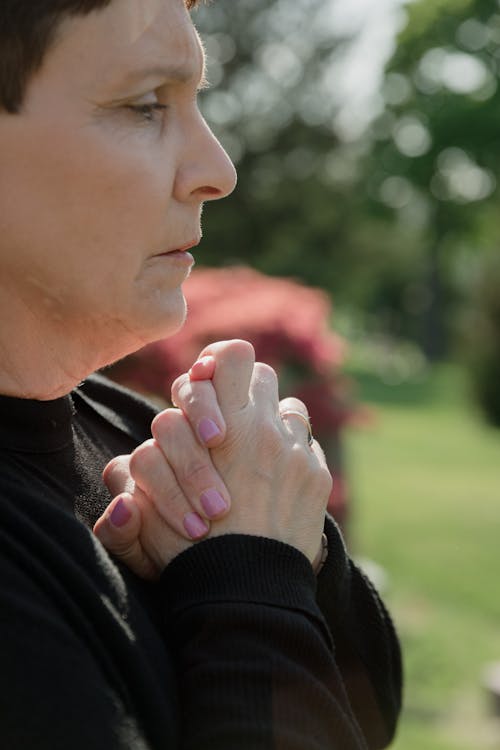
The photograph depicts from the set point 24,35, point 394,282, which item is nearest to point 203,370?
point 24,35

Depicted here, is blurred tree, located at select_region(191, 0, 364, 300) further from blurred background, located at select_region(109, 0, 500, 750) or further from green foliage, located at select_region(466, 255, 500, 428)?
green foliage, located at select_region(466, 255, 500, 428)

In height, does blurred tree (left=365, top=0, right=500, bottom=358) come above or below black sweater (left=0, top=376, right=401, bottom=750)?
below

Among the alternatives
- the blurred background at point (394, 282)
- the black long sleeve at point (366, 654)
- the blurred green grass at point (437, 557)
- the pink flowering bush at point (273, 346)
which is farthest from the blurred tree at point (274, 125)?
the black long sleeve at point (366, 654)

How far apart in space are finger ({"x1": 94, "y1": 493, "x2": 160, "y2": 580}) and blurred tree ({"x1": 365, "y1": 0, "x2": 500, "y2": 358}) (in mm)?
38351

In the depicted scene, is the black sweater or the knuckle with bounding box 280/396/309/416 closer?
the black sweater

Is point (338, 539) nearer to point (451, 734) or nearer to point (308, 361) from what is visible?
point (451, 734)


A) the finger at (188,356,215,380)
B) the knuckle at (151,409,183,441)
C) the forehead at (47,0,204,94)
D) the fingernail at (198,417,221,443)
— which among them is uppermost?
the forehead at (47,0,204,94)

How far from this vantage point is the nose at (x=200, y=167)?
1643mm

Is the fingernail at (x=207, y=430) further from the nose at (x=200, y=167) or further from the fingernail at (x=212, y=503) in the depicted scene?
the nose at (x=200, y=167)

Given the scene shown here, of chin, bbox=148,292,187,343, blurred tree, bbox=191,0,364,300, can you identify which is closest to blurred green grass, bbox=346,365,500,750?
chin, bbox=148,292,187,343

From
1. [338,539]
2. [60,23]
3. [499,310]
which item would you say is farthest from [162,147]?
[499,310]

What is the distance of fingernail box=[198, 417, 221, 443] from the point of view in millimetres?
1654

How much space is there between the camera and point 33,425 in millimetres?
1639

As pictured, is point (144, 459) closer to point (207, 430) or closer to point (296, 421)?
point (207, 430)
